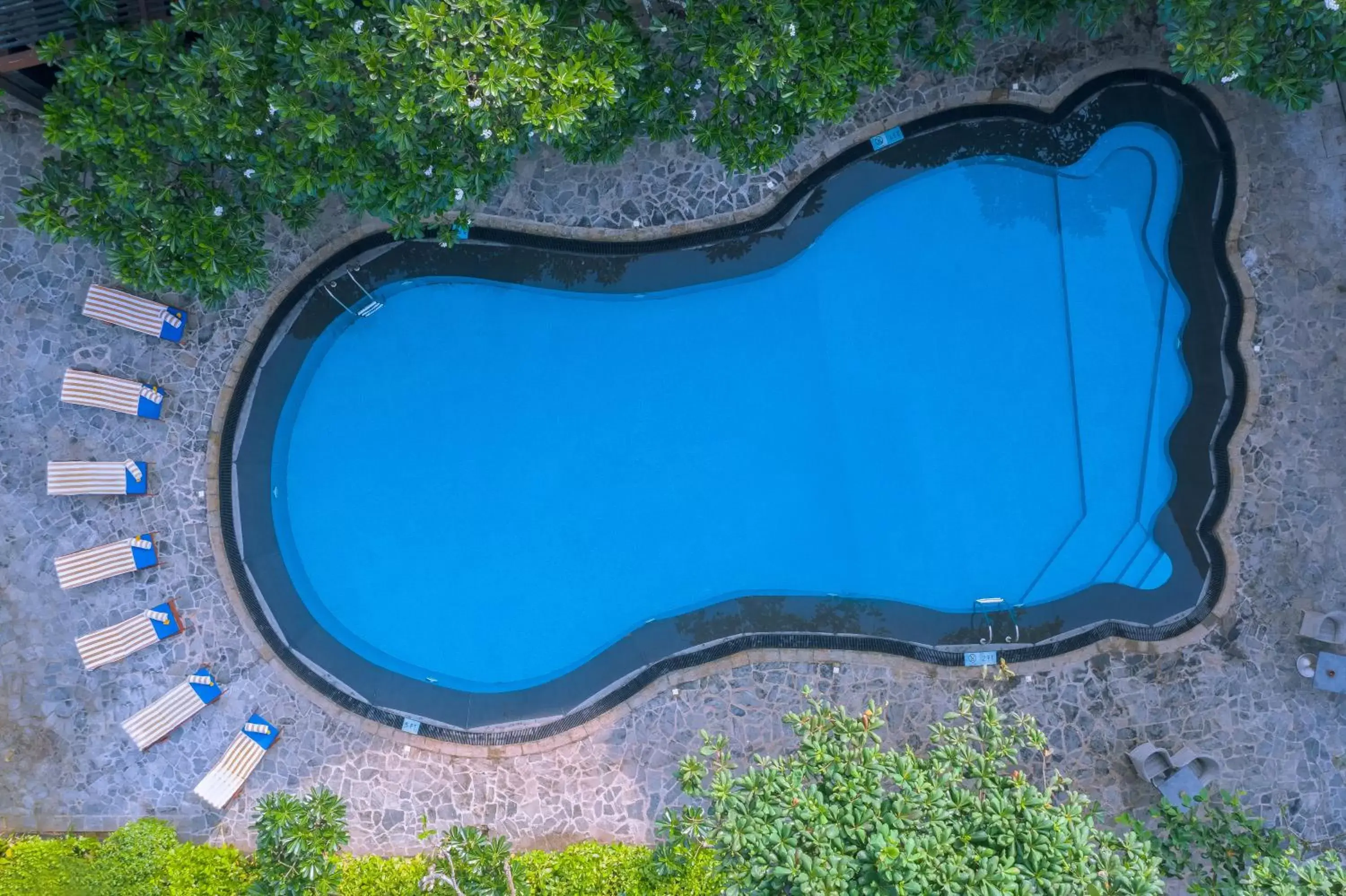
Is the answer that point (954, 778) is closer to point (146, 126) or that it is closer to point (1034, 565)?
point (1034, 565)

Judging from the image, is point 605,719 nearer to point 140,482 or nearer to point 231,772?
point 231,772

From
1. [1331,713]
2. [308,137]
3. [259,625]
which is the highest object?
[1331,713]

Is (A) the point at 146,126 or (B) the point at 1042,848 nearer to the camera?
(B) the point at 1042,848

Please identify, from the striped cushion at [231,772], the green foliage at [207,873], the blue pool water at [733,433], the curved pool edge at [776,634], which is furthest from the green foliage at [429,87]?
the green foliage at [207,873]

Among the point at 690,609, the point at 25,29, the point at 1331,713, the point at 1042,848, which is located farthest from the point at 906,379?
the point at 25,29

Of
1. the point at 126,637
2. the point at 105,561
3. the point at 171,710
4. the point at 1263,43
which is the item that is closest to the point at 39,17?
the point at 105,561

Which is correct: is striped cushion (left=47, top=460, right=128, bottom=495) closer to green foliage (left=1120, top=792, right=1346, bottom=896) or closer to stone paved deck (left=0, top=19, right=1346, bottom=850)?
stone paved deck (left=0, top=19, right=1346, bottom=850)
